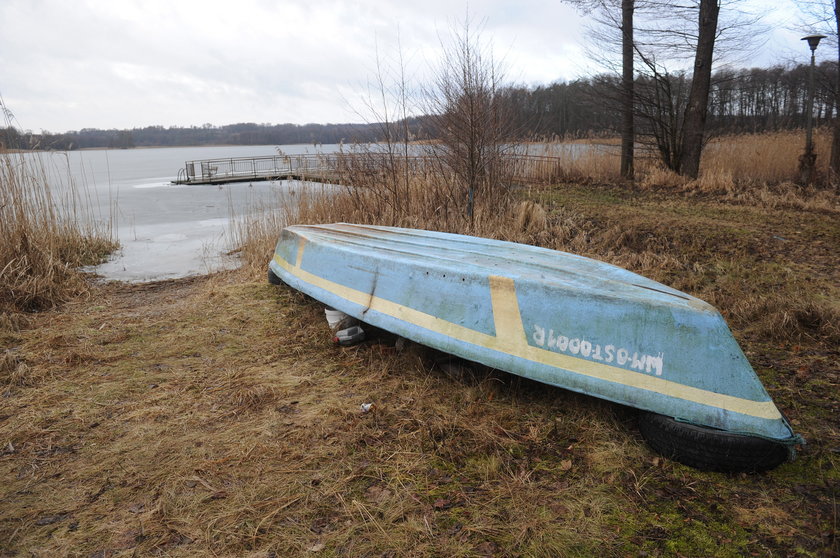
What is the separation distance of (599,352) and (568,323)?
0.17 m

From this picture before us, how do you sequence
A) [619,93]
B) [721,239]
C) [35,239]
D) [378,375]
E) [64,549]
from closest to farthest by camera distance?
1. [64,549]
2. [378,375]
3. [35,239]
4. [721,239]
5. [619,93]

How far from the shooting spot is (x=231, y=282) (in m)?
5.01

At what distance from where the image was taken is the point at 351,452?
2.17 m

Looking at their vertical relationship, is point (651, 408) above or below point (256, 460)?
above

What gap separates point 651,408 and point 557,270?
0.85 meters

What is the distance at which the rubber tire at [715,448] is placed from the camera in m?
1.90

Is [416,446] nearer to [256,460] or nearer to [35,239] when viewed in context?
[256,460]

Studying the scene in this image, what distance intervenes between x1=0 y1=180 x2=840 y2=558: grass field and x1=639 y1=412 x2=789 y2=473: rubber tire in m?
0.05

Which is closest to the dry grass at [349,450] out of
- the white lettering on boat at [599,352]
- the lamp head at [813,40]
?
the white lettering on boat at [599,352]

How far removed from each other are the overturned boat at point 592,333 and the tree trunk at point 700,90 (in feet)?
21.9

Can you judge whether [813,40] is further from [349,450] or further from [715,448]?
[349,450]

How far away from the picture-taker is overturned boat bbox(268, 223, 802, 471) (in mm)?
1935

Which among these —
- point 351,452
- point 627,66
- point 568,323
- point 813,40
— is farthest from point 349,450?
point 627,66

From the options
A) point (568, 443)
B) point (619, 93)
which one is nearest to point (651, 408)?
point (568, 443)
